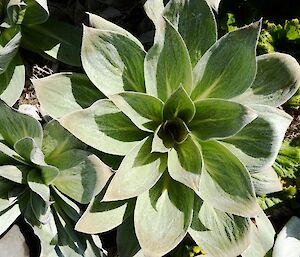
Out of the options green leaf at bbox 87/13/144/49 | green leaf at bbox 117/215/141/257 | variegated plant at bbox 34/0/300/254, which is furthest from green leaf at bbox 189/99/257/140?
green leaf at bbox 117/215/141/257

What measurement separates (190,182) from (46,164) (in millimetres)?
384

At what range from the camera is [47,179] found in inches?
63.4

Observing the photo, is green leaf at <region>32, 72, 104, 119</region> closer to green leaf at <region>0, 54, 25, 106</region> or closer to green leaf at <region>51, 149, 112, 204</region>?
green leaf at <region>51, 149, 112, 204</region>

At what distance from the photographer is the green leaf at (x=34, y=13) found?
1.62 meters

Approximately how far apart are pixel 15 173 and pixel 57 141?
13 cm

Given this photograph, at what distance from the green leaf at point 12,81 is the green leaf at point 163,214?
1.53ft

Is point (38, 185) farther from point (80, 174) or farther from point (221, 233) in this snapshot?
point (221, 233)

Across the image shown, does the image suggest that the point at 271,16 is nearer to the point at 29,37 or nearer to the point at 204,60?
the point at 204,60

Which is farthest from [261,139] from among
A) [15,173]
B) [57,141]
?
[15,173]

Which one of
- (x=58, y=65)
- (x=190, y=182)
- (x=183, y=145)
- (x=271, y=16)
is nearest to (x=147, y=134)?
(x=183, y=145)

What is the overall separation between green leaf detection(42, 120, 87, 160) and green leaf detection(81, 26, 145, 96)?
6.3 inches

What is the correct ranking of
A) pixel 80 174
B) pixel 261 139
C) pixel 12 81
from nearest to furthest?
pixel 261 139 < pixel 80 174 < pixel 12 81

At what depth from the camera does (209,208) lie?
1.61 metres

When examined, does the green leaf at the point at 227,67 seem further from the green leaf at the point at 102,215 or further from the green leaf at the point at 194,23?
the green leaf at the point at 102,215
